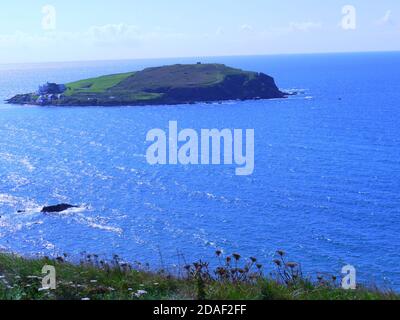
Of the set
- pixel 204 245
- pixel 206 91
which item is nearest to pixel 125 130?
pixel 206 91

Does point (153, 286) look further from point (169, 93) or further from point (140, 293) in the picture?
point (169, 93)

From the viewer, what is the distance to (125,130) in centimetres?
12888

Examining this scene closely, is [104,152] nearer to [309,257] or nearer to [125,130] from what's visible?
[125,130]

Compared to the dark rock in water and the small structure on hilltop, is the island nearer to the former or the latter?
the small structure on hilltop

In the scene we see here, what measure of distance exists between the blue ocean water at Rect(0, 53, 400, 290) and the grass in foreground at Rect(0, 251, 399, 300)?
11494 mm

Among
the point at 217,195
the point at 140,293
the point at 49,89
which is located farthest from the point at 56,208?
the point at 49,89

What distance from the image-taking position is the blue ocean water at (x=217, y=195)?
174ft

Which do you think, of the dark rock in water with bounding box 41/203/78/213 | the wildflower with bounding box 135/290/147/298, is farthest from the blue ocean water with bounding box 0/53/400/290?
the wildflower with bounding box 135/290/147/298

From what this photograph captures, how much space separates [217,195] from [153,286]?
63228mm

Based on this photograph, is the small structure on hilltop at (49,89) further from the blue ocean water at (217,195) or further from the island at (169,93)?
the blue ocean water at (217,195)

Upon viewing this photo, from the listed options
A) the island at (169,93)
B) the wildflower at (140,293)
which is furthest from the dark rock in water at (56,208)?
the island at (169,93)

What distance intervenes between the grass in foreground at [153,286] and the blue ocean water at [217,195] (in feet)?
37.7

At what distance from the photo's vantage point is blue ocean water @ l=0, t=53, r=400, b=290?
5316 centimetres
